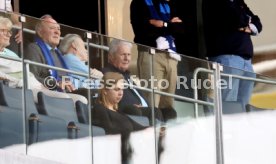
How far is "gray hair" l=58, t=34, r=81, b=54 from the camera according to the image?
5801 mm

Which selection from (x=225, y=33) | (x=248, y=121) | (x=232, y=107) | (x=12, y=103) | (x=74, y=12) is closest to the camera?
(x=12, y=103)

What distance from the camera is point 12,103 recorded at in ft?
18.9

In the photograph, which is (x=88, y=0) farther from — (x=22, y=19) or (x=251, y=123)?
(x=22, y=19)

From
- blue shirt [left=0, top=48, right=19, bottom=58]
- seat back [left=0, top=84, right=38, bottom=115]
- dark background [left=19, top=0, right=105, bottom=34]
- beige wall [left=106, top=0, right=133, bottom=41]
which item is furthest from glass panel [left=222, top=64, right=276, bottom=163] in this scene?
dark background [left=19, top=0, right=105, bottom=34]

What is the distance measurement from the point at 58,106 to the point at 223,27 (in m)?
2.05

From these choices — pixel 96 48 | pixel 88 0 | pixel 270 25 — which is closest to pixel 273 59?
pixel 270 25

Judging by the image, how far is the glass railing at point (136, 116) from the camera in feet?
18.9

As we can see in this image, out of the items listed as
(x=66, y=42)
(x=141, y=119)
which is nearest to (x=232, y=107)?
(x=141, y=119)

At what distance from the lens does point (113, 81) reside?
6.02 m

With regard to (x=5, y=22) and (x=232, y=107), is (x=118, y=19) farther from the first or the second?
(x=5, y=22)

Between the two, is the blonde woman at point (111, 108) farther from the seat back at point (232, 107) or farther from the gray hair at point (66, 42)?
the seat back at point (232, 107)

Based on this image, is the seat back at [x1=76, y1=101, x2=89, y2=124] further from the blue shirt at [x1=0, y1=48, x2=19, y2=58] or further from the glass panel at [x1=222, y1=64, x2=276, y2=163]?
the glass panel at [x1=222, y1=64, x2=276, y2=163]

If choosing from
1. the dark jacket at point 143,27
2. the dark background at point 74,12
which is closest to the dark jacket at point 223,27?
the dark jacket at point 143,27

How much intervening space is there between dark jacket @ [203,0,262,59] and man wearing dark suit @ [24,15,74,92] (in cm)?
190
